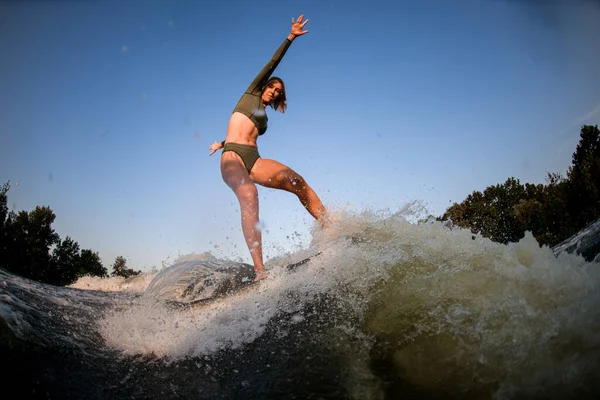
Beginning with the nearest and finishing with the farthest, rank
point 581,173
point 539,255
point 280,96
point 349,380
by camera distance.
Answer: point 349,380 → point 539,255 → point 280,96 → point 581,173

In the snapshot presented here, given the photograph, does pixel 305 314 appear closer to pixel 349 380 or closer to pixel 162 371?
pixel 349 380

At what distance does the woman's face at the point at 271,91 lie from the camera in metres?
4.46

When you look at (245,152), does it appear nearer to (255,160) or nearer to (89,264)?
(255,160)

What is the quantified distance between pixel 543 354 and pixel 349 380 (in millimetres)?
892

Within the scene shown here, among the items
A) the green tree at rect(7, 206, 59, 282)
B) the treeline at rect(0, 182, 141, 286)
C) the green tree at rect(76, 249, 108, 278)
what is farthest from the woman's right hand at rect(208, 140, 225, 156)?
the green tree at rect(76, 249, 108, 278)

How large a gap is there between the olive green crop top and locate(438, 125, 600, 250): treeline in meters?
12.8

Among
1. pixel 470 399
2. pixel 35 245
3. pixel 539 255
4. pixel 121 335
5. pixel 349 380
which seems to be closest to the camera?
pixel 470 399

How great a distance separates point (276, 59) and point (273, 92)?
412 millimetres

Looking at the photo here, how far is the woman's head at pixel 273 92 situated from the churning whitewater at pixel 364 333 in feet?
7.57

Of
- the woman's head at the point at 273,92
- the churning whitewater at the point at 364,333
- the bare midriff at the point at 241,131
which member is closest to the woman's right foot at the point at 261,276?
the churning whitewater at the point at 364,333

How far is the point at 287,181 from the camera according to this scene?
410 centimetres

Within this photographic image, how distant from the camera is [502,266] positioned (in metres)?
2.12

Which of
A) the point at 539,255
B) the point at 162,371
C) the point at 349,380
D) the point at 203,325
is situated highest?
the point at 203,325

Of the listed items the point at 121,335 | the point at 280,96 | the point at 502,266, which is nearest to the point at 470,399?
the point at 502,266
